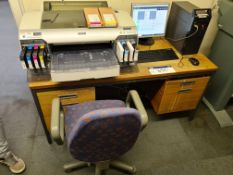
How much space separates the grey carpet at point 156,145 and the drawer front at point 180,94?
243 millimetres

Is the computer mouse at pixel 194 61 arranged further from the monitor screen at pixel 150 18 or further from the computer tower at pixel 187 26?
the monitor screen at pixel 150 18

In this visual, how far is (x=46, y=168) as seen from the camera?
1.42m

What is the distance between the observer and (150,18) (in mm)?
1508

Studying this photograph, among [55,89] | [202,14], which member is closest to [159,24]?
[202,14]

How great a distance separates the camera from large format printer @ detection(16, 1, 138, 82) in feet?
3.58

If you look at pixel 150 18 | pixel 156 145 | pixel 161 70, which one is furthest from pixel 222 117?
pixel 150 18

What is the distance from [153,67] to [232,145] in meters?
1.03

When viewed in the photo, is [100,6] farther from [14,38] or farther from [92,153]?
[14,38]

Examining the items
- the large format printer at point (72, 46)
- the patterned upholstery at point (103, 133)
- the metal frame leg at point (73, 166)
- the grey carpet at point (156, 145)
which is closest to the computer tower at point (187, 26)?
the large format printer at point (72, 46)

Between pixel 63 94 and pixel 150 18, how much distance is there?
0.89 m

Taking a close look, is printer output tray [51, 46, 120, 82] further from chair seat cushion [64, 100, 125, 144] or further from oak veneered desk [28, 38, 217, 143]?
chair seat cushion [64, 100, 125, 144]

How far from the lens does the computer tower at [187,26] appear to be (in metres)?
1.36

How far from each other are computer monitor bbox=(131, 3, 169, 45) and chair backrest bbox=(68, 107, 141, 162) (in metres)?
0.94

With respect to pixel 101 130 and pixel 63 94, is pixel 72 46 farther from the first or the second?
pixel 101 130
